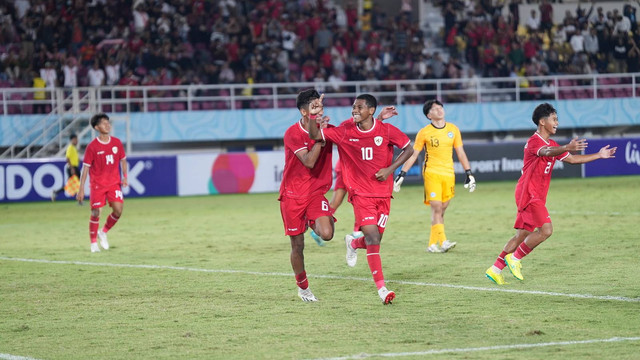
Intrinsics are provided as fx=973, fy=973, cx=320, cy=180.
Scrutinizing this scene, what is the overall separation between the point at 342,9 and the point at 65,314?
28.6 m

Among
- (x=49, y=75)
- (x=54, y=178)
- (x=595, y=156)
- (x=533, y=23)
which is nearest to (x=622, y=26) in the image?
(x=533, y=23)

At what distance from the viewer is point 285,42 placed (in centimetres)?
3388

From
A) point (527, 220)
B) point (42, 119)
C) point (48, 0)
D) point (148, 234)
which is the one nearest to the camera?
point (527, 220)

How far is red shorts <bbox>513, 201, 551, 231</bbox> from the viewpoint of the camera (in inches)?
429

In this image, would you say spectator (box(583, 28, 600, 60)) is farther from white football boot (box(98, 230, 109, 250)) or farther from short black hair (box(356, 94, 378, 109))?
short black hair (box(356, 94, 378, 109))

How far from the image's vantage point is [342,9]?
122 feet

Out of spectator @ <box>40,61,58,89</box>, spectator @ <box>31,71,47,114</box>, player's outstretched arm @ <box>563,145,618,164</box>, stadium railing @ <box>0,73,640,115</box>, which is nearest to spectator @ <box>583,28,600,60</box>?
stadium railing @ <box>0,73,640,115</box>

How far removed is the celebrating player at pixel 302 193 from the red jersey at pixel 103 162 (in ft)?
22.0

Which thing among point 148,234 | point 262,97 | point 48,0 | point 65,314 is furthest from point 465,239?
point 48,0

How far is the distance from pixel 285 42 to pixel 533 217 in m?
23.8

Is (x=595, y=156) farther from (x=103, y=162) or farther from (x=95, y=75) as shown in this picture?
(x=95, y=75)

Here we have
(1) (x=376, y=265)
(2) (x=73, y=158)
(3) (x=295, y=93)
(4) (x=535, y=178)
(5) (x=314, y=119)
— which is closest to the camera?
(5) (x=314, y=119)

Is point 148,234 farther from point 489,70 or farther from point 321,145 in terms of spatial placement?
point 489,70

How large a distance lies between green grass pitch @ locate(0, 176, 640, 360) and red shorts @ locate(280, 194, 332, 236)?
2.58ft
